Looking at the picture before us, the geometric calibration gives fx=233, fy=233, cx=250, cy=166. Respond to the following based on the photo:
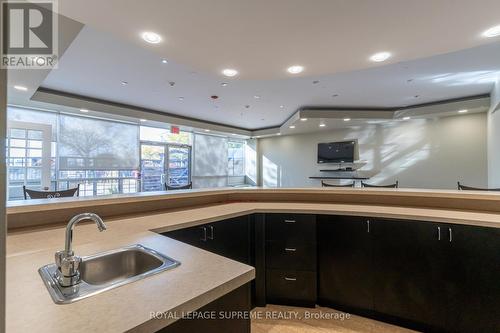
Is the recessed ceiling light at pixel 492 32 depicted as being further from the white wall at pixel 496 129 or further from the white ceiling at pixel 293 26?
the white wall at pixel 496 129

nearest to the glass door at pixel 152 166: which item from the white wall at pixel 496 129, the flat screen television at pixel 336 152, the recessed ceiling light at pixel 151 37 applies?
the flat screen television at pixel 336 152

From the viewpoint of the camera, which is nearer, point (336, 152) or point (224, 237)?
point (224, 237)

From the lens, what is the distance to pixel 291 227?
7.17ft

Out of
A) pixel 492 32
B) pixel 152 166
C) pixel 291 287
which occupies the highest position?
pixel 492 32

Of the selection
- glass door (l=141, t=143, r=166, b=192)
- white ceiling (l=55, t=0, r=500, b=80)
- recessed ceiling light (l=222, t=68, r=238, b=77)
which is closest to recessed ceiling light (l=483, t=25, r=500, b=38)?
white ceiling (l=55, t=0, r=500, b=80)

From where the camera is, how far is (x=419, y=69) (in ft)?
11.6

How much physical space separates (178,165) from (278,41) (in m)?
6.64

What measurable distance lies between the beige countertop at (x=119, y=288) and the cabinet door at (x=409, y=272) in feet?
0.86

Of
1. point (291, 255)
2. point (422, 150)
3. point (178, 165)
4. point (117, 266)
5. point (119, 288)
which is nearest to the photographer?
point (119, 288)

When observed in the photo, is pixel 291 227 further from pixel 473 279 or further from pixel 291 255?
pixel 473 279

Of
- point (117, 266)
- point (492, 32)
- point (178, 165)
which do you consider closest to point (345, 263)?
point (117, 266)

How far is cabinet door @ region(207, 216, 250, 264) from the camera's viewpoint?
1.92 meters

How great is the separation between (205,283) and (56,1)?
73.9 inches

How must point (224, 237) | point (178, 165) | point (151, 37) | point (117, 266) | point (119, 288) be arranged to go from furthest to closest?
point (178, 165), point (224, 237), point (151, 37), point (117, 266), point (119, 288)
